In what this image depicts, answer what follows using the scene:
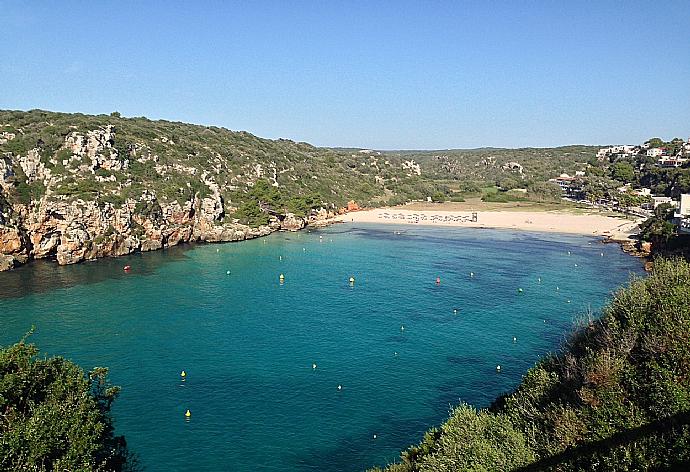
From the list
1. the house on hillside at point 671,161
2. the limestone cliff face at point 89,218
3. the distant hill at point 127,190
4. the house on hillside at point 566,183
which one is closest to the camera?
the limestone cliff face at point 89,218

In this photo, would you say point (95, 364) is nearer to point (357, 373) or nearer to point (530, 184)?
point (357, 373)

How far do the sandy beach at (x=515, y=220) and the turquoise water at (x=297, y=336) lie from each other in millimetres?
17624

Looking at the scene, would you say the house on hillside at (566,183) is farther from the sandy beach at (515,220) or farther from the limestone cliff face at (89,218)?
the limestone cliff face at (89,218)

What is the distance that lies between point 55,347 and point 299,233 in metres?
49.7

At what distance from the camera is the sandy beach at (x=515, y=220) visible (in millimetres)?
79688

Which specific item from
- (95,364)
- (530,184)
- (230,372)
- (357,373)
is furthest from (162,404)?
(530,184)

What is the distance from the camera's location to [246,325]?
36.8 metres

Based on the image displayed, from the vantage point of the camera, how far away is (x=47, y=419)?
13.3m

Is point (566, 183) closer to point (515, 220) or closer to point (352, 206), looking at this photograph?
point (515, 220)

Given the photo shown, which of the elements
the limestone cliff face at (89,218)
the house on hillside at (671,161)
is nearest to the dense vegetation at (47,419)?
the limestone cliff face at (89,218)

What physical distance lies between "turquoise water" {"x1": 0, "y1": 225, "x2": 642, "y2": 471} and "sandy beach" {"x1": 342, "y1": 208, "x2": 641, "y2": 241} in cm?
1762

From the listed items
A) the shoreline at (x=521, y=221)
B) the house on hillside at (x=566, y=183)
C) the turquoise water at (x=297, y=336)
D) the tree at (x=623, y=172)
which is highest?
the tree at (x=623, y=172)

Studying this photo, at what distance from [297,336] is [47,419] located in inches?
854

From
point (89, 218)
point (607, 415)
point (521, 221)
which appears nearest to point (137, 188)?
point (89, 218)
